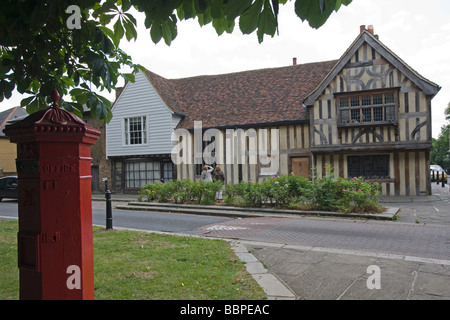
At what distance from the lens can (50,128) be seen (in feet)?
7.30

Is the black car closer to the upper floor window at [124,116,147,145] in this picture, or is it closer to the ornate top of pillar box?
the upper floor window at [124,116,147,145]

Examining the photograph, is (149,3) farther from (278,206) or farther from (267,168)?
(267,168)

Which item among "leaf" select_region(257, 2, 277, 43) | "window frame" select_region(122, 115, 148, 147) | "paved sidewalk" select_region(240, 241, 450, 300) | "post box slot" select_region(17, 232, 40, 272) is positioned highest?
"window frame" select_region(122, 115, 148, 147)


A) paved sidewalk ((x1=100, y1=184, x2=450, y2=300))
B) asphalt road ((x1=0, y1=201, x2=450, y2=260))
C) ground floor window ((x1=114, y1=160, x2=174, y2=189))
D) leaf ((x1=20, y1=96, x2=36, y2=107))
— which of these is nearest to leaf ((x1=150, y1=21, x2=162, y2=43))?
leaf ((x1=20, y1=96, x2=36, y2=107))

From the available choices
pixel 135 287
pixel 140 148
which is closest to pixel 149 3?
pixel 135 287

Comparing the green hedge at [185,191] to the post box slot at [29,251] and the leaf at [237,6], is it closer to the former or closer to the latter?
the post box slot at [29,251]

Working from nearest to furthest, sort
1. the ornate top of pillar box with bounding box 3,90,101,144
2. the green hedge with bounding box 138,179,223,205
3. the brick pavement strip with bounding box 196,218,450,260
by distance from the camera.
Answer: the ornate top of pillar box with bounding box 3,90,101,144, the brick pavement strip with bounding box 196,218,450,260, the green hedge with bounding box 138,179,223,205

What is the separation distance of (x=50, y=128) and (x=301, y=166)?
55.9 ft

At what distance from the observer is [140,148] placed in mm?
22172

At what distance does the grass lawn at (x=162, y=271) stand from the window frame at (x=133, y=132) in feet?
50.9

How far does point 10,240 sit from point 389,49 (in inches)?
685

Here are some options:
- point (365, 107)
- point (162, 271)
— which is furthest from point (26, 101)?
point (365, 107)

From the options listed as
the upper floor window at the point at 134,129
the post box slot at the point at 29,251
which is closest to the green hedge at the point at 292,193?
the upper floor window at the point at 134,129

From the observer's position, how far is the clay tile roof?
64.3 ft
